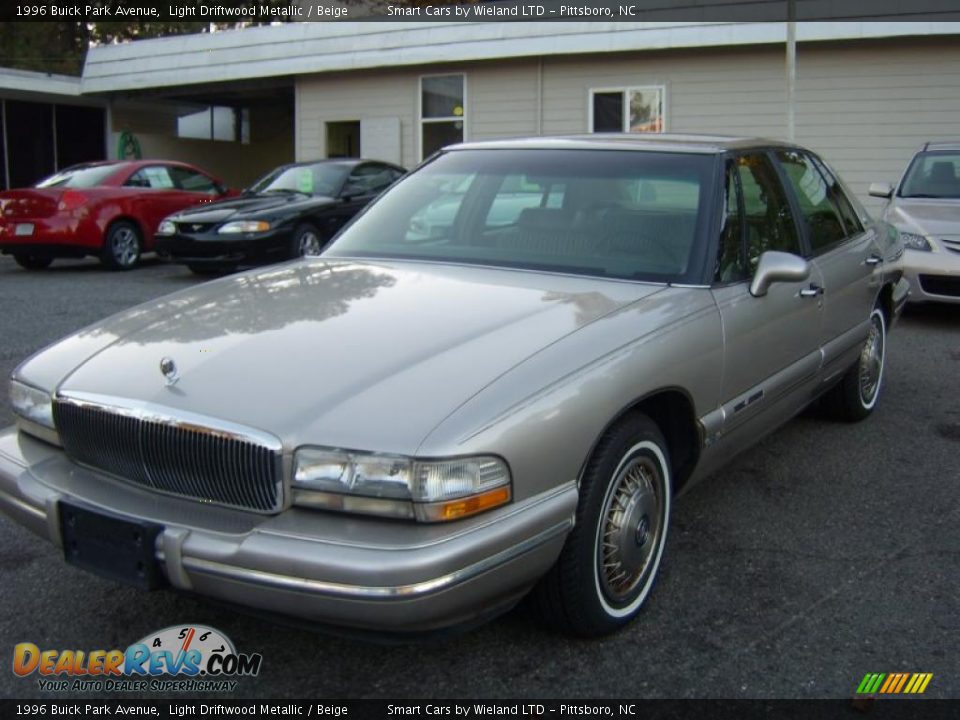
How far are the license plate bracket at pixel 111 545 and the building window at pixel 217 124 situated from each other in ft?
78.1

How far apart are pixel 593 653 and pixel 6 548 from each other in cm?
224

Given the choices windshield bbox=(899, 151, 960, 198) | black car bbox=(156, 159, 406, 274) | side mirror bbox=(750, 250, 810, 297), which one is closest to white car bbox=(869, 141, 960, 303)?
windshield bbox=(899, 151, 960, 198)

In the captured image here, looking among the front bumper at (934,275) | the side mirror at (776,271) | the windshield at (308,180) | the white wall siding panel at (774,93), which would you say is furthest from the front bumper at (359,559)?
the white wall siding panel at (774,93)

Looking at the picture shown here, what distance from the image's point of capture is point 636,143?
411 cm

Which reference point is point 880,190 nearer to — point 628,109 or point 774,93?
point 774,93

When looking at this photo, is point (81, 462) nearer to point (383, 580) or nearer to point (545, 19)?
point (383, 580)

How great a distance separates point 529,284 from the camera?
3492 mm

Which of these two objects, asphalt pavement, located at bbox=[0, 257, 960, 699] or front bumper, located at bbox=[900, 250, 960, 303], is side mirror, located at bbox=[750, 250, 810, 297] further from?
front bumper, located at bbox=[900, 250, 960, 303]

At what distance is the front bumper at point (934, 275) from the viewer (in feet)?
26.8

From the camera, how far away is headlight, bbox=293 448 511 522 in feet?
7.87

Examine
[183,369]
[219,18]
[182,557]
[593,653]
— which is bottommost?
[593,653]

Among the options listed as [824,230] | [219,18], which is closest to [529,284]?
[824,230]

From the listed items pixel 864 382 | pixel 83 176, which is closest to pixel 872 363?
pixel 864 382

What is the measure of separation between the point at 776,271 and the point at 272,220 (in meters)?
8.12
